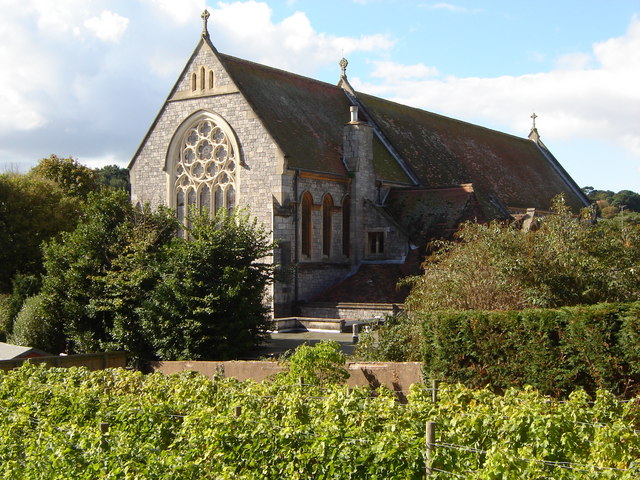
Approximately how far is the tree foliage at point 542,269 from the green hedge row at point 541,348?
2.52 metres

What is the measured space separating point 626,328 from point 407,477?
22.6 feet

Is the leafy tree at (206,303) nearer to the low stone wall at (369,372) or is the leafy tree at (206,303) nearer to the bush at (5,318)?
the low stone wall at (369,372)

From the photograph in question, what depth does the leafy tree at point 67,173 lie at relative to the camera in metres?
47.1

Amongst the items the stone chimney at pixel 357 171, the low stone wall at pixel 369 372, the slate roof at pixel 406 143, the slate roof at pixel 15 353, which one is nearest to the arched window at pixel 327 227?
the stone chimney at pixel 357 171

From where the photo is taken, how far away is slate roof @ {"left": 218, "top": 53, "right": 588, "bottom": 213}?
32875mm

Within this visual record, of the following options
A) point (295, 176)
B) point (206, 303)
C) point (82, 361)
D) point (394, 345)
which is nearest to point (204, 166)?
point (295, 176)

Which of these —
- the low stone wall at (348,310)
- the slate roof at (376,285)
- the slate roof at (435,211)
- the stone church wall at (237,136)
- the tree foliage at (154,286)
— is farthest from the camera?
the slate roof at (435,211)

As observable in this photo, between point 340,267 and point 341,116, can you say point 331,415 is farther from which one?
point 341,116

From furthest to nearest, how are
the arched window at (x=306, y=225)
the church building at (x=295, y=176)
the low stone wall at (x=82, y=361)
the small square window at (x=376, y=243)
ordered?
1. the small square window at (x=376, y=243)
2. the arched window at (x=306, y=225)
3. the church building at (x=295, y=176)
4. the low stone wall at (x=82, y=361)

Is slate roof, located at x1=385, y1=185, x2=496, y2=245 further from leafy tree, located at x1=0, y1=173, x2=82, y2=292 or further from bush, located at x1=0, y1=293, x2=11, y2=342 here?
bush, located at x1=0, y1=293, x2=11, y2=342

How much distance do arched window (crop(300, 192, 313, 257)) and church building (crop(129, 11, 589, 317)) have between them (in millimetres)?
49

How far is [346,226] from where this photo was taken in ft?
112

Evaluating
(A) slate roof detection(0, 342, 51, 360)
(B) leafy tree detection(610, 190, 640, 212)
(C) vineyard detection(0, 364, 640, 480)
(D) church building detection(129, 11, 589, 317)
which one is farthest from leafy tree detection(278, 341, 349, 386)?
(B) leafy tree detection(610, 190, 640, 212)

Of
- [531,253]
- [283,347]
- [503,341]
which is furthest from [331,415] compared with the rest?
[283,347]
